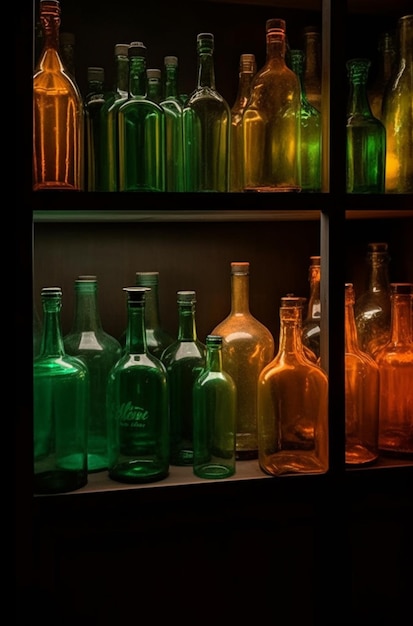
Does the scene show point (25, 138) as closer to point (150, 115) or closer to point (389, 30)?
point (150, 115)

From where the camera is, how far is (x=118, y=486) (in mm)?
1176

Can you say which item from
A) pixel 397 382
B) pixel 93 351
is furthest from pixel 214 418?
pixel 397 382

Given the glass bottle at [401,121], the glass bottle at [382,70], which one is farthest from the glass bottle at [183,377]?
the glass bottle at [382,70]

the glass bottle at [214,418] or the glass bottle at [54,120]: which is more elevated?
the glass bottle at [54,120]

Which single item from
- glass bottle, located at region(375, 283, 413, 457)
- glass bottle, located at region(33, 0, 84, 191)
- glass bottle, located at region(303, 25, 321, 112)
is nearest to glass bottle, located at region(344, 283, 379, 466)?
glass bottle, located at region(375, 283, 413, 457)

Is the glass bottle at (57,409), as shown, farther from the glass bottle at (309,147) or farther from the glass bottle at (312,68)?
the glass bottle at (312,68)

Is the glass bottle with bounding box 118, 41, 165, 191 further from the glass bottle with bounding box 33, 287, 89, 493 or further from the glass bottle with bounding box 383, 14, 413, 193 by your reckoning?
the glass bottle with bounding box 383, 14, 413, 193

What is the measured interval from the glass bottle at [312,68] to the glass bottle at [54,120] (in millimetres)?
483

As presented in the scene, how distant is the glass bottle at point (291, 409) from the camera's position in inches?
49.9

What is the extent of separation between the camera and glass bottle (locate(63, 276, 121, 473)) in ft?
4.33

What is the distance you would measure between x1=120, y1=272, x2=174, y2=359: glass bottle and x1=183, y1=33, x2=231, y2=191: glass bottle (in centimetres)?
22

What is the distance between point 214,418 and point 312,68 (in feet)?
2.40

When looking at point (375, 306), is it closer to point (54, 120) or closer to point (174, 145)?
point (174, 145)

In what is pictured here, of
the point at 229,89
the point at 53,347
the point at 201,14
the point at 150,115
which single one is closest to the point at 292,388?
the point at 53,347
